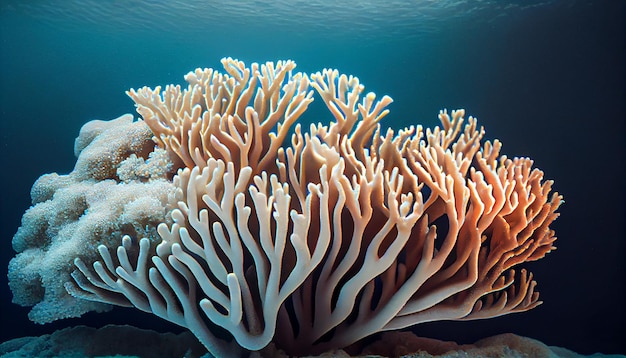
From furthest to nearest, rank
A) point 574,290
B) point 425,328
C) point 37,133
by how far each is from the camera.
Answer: point 37,133 → point 574,290 → point 425,328

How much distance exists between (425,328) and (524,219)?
1884mm

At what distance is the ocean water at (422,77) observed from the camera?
4.66 metres

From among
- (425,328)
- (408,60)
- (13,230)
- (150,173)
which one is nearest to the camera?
(150,173)

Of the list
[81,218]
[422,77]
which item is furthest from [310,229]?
[422,77]

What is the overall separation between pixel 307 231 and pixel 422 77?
16.1 ft

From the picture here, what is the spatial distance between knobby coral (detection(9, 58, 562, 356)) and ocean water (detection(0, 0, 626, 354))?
160 centimetres

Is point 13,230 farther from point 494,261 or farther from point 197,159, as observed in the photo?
point 494,261

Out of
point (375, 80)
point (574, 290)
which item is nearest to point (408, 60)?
point (375, 80)

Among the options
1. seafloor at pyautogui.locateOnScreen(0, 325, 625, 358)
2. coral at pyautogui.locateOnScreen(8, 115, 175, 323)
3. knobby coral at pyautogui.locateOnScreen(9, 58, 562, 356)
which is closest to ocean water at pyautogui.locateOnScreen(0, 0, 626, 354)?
seafloor at pyautogui.locateOnScreen(0, 325, 625, 358)

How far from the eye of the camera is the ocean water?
4.66 meters

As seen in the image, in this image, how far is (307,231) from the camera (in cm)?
221

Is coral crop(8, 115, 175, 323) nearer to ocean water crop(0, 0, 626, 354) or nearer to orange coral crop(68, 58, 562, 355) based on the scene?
orange coral crop(68, 58, 562, 355)

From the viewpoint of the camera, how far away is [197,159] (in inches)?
104

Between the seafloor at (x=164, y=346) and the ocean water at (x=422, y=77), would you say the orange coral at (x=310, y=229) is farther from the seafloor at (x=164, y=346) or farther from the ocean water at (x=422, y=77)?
the ocean water at (x=422, y=77)
